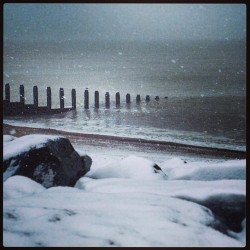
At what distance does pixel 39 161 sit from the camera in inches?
155

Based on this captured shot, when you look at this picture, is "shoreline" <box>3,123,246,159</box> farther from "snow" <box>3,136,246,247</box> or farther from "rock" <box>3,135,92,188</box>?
"snow" <box>3,136,246,247</box>

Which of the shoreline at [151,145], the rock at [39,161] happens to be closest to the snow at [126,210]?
the rock at [39,161]

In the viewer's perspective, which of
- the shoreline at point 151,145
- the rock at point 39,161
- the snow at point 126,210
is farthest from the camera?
the shoreline at point 151,145

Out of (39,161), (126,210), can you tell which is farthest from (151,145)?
(126,210)

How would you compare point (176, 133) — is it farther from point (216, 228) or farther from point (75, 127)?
point (216, 228)

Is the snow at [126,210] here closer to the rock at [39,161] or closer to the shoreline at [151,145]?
the rock at [39,161]

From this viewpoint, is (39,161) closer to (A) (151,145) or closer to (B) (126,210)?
(B) (126,210)

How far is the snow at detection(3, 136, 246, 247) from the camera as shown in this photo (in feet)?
9.22

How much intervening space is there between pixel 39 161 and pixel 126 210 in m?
1.28

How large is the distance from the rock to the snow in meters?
0.05

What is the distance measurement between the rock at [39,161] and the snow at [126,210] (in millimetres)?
47

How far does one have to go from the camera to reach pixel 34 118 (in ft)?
41.4

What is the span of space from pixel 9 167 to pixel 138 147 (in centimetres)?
502

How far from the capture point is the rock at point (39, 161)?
3.88 meters
